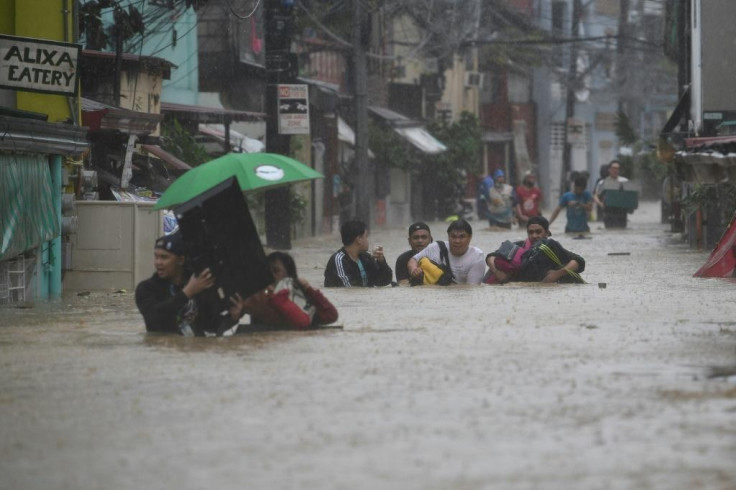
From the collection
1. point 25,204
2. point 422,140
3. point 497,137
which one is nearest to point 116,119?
point 25,204

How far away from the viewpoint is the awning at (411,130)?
4409 centimetres

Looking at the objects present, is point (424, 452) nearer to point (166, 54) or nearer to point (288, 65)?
point (288, 65)

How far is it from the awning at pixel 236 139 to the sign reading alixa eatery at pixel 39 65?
1258 cm

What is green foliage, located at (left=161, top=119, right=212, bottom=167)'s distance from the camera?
25.3 metres

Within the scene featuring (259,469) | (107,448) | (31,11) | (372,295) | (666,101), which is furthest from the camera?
(666,101)

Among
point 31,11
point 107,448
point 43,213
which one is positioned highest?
point 31,11

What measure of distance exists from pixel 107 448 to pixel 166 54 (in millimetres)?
23885

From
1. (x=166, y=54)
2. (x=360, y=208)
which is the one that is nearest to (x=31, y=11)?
(x=166, y=54)

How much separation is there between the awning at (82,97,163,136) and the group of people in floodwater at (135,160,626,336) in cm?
418

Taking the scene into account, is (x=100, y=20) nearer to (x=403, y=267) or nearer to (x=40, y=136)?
(x=40, y=136)

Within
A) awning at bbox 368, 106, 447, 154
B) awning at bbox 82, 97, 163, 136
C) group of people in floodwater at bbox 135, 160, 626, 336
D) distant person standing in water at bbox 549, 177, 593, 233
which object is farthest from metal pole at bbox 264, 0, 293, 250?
awning at bbox 368, 106, 447, 154

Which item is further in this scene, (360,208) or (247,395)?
(360,208)

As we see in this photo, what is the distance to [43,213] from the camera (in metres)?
16.3

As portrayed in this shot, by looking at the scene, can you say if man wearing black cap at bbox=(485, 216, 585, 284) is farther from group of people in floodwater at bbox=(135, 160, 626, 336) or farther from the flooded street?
the flooded street
